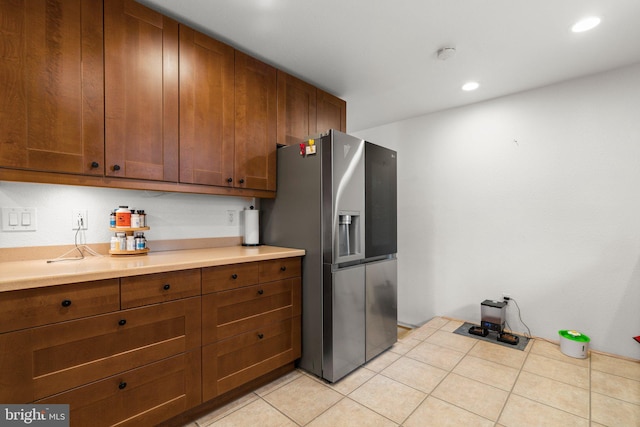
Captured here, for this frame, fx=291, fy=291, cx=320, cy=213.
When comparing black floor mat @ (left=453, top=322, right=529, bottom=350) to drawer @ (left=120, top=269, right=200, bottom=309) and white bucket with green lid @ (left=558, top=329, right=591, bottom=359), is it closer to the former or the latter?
white bucket with green lid @ (left=558, top=329, right=591, bottom=359)

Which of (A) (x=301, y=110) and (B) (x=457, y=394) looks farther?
(A) (x=301, y=110)

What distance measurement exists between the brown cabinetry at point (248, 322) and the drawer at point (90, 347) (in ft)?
0.42

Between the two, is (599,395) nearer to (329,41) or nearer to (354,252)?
(354,252)

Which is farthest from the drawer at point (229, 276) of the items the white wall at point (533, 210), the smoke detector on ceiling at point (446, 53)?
the white wall at point (533, 210)

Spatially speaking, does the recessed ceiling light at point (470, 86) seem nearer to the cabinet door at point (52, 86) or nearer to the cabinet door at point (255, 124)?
the cabinet door at point (255, 124)

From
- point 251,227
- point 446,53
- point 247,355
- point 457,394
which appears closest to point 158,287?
point 247,355

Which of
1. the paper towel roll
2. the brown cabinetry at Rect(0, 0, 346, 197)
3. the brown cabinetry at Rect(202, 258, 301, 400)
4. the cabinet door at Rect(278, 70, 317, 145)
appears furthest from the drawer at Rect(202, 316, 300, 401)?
the cabinet door at Rect(278, 70, 317, 145)

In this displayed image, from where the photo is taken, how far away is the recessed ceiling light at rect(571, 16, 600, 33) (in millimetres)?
1880

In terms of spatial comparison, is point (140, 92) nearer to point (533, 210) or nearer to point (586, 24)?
point (586, 24)

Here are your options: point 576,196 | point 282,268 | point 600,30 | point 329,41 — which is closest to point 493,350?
point 576,196

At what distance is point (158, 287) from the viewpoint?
4.97 feet

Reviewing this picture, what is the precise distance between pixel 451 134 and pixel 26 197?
3.79 metres

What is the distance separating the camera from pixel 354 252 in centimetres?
231

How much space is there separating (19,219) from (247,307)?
4.45 ft
